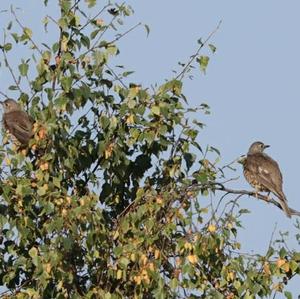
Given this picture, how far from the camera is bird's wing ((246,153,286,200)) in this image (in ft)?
40.9

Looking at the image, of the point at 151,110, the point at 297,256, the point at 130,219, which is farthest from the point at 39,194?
the point at 297,256

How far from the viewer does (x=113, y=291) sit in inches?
319

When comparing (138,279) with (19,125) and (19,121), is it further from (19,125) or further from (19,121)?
(19,121)

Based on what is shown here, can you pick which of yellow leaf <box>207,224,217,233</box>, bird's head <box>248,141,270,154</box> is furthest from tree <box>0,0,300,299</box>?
bird's head <box>248,141,270,154</box>

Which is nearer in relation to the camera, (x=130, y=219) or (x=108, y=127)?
(x=130, y=219)

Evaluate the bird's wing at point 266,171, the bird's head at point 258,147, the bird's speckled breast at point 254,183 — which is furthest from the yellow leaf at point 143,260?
the bird's head at point 258,147

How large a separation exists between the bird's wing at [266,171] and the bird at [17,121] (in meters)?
3.70

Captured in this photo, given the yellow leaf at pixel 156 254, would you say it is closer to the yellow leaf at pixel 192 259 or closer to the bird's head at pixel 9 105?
the yellow leaf at pixel 192 259

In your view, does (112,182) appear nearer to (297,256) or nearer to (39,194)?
(39,194)

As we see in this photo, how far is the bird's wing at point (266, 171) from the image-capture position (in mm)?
12480

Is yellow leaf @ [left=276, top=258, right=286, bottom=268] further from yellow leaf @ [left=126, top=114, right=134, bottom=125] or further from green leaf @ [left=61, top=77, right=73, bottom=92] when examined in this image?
green leaf @ [left=61, top=77, right=73, bottom=92]

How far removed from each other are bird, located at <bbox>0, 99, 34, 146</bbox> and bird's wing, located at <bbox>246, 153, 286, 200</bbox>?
3.70 m

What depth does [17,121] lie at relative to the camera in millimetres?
10141

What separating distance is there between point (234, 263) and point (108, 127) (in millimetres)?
1630
